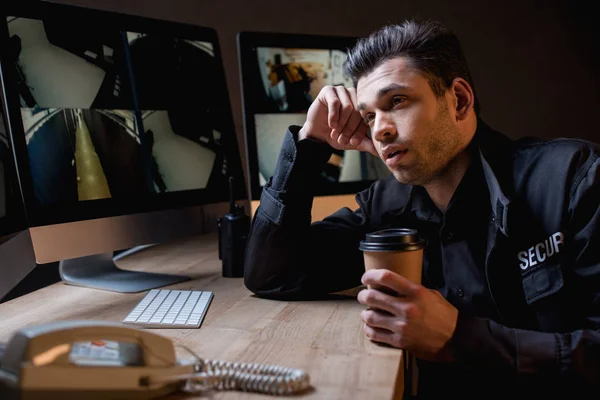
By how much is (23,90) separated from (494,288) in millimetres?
1030

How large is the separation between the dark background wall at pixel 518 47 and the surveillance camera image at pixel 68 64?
3.73 ft

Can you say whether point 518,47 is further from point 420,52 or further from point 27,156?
point 27,156

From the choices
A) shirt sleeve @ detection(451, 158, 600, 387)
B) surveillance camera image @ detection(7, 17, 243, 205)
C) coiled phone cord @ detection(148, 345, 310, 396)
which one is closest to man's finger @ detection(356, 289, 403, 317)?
shirt sleeve @ detection(451, 158, 600, 387)

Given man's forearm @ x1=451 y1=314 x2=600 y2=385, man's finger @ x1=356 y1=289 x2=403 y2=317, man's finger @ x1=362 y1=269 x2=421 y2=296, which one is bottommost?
man's forearm @ x1=451 y1=314 x2=600 y2=385

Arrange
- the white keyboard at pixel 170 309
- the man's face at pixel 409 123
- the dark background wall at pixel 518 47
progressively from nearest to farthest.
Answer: the white keyboard at pixel 170 309 < the man's face at pixel 409 123 < the dark background wall at pixel 518 47

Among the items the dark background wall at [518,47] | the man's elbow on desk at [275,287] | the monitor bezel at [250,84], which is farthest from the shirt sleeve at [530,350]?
the dark background wall at [518,47]

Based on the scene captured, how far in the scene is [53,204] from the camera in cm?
128

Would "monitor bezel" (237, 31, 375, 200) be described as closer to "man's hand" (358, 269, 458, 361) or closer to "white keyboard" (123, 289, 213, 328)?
"white keyboard" (123, 289, 213, 328)

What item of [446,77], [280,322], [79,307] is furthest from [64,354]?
[446,77]

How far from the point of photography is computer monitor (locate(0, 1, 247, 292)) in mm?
1268

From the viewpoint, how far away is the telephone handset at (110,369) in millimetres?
631

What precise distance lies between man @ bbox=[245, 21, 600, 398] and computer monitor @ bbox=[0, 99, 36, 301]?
1.52 ft

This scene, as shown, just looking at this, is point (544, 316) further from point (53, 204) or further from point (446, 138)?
point (53, 204)

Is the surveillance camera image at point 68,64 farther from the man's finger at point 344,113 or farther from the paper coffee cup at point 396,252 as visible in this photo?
the paper coffee cup at point 396,252
